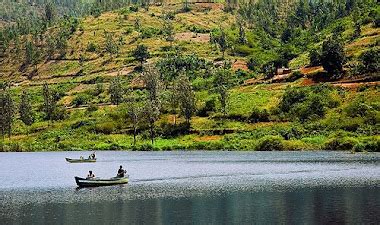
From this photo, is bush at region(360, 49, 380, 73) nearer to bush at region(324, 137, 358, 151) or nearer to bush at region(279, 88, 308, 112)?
bush at region(279, 88, 308, 112)

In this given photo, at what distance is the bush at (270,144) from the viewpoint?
466ft

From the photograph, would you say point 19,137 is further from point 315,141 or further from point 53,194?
point 53,194

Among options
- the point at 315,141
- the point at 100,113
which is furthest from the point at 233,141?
the point at 100,113

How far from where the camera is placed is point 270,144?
142 metres

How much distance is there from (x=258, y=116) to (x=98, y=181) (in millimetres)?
86926

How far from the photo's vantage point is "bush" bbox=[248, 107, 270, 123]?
16175 cm

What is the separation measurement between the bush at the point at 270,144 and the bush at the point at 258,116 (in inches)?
711

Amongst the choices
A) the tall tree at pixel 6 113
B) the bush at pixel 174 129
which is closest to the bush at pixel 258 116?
the bush at pixel 174 129

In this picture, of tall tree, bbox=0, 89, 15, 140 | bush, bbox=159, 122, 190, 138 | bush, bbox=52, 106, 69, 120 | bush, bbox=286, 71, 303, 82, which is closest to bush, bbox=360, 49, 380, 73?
bush, bbox=286, 71, 303, 82

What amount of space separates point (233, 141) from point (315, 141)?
22.0 meters

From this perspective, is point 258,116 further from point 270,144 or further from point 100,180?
point 100,180

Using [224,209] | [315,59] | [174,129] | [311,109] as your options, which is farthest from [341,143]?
[224,209]

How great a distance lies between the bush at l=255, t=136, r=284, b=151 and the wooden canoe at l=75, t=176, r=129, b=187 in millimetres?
63871

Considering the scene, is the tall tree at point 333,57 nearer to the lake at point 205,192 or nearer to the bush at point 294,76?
the bush at point 294,76
